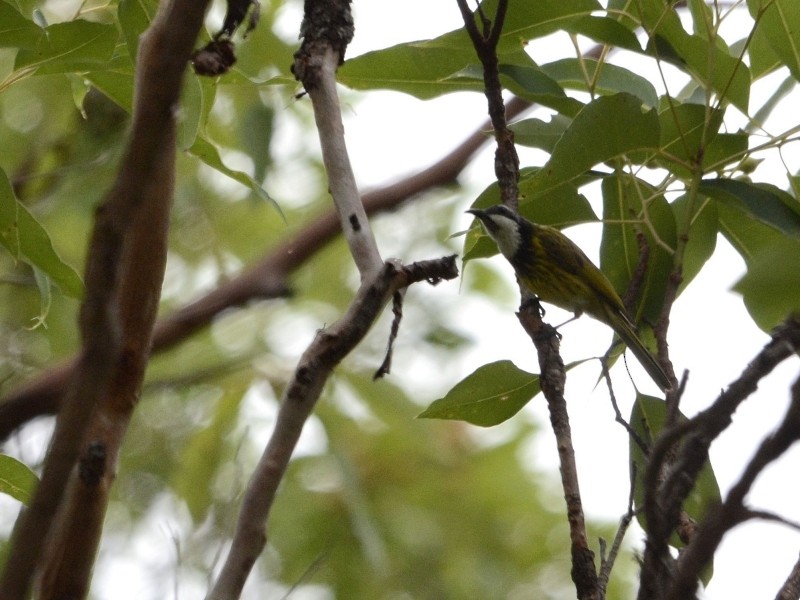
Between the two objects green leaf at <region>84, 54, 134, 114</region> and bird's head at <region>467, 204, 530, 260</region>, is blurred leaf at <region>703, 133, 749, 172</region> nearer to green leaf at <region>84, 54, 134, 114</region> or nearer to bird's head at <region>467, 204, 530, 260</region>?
bird's head at <region>467, 204, 530, 260</region>

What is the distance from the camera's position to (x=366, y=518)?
4.38 metres

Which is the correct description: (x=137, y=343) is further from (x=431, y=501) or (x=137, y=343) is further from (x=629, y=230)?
(x=431, y=501)

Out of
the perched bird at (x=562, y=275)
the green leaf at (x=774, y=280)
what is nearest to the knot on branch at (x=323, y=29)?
the green leaf at (x=774, y=280)

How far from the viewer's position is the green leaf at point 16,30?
2.18 m

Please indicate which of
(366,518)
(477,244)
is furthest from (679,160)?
(366,518)

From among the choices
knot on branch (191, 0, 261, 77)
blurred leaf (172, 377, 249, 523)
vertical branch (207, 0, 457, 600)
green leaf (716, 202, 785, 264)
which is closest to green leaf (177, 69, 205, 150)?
knot on branch (191, 0, 261, 77)

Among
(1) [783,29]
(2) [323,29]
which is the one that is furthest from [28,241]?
(1) [783,29]

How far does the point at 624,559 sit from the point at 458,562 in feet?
2.82

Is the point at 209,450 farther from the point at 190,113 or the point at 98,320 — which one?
the point at 98,320

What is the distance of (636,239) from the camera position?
2557 mm

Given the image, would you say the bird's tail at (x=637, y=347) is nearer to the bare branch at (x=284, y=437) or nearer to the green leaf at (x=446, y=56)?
the green leaf at (x=446, y=56)

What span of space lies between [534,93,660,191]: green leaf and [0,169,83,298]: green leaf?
3.70 feet

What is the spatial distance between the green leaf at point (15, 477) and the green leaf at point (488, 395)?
34.2 inches

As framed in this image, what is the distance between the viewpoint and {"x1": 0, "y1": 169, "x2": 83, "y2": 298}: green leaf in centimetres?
224
